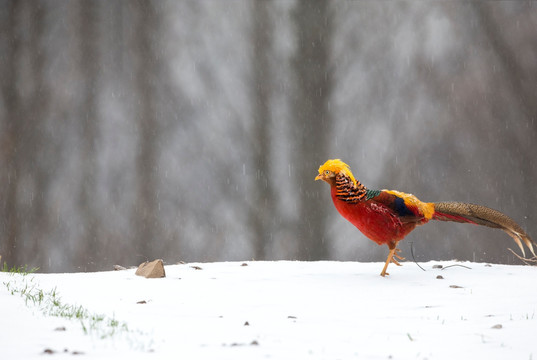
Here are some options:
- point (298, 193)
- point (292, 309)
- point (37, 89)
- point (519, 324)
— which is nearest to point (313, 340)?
point (292, 309)

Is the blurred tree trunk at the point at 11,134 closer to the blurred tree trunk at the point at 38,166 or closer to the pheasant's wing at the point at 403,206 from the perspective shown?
the blurred tree trunk at the point at 38,166

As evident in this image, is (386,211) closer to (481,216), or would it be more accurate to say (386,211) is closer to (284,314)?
(481,216)

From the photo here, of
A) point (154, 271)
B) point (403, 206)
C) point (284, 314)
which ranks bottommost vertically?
point (154, 271)

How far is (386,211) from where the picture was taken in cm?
593

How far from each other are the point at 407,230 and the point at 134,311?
3.11m

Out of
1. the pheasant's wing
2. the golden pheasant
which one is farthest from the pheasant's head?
the pheasant's wing

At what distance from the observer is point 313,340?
11.8 ft

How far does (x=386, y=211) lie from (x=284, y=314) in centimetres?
196

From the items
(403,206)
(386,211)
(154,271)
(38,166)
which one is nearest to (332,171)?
(386,211)

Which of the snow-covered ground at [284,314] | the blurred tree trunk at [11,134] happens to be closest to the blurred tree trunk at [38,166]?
the blurred tree trunk at [11,134]

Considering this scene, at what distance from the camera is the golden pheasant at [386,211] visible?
589 cm

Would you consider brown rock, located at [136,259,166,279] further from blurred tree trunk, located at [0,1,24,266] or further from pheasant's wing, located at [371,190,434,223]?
blurred tree trunk, located at [0,1,24,266]

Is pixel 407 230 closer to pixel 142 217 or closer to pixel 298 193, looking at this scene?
pixel 298 193

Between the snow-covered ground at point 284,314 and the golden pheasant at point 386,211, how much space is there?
0.56 metres
